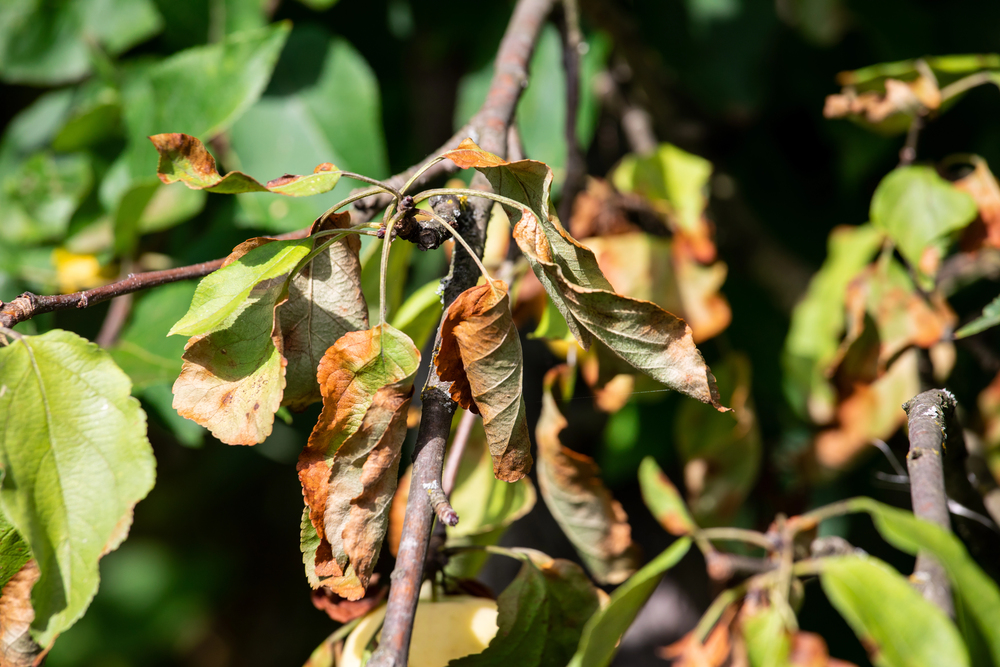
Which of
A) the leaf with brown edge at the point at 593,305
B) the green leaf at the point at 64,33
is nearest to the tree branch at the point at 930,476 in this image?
the leaf with brown edge at the point at 593,305

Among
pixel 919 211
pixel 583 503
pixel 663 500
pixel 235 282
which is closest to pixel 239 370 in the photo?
pixel 235 282

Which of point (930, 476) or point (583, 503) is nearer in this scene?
A: point (930, 476)

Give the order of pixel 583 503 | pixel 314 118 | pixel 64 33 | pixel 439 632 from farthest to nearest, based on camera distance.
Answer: pixel 64 33
pixel 314 118
pixel 583 503
pixel 439 632

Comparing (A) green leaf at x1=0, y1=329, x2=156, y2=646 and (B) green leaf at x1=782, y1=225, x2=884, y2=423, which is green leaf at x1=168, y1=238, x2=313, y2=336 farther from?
(B) green leaf at x1=782, y1=225, x2=884, y2=423

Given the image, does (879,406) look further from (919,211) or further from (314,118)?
(314,118)

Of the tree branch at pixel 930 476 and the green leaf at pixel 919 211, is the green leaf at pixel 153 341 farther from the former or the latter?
the green leaf at pixel 919 211

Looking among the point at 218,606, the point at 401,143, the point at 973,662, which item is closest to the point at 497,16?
the point at 401,143

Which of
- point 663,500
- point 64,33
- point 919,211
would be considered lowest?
point 663,500
